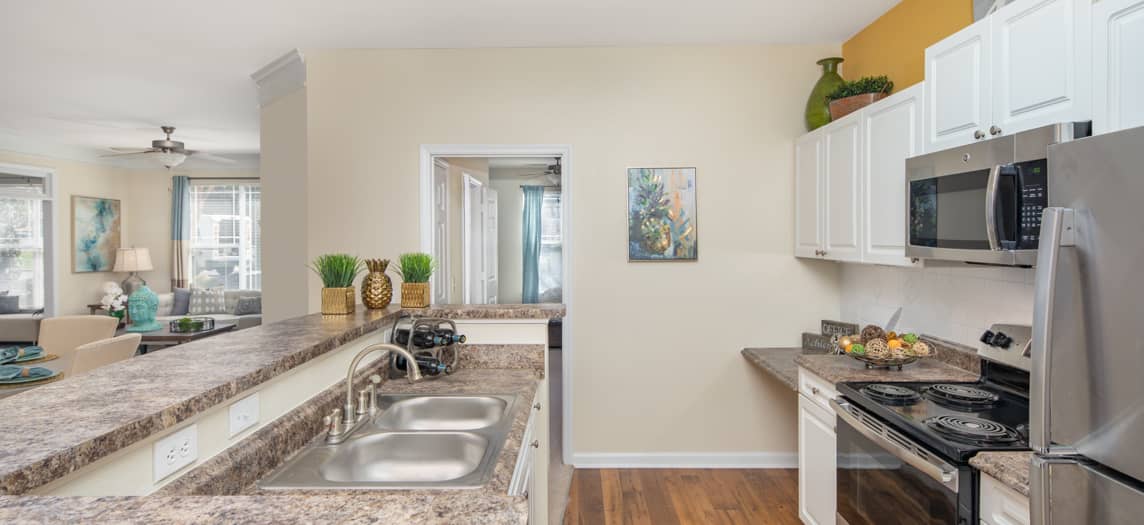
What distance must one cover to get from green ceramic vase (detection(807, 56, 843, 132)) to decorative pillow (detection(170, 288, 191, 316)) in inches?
277

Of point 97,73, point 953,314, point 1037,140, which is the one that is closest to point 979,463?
point 1037,140

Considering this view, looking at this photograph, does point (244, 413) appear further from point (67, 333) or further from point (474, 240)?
point (474, 240)

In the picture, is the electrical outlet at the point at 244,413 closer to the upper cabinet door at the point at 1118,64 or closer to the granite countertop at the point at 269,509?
the granite countertop at the point at 269,509

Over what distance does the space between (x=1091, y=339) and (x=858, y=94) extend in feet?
6.79

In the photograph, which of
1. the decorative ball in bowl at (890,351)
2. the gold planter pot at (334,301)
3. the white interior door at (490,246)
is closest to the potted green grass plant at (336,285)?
the gold planter pot at (334,301)

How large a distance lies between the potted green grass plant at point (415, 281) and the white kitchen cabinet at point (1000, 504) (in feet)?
7.24

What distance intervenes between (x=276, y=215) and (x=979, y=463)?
3931 mm

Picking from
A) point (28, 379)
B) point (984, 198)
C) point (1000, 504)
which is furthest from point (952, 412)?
point (28, 379)

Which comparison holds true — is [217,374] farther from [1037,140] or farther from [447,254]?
[447,254]

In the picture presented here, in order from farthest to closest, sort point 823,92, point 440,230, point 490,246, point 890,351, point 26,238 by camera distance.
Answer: point 26,238 → point 490,246 → point 440,230 → point 823,92 → point 890,351

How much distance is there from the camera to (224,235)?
300 inches

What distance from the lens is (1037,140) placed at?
1.64 metres

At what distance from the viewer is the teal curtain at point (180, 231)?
7469mm

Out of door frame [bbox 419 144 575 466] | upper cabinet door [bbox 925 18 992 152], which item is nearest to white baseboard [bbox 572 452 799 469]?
door frame [bbox 419 144 575 466]
